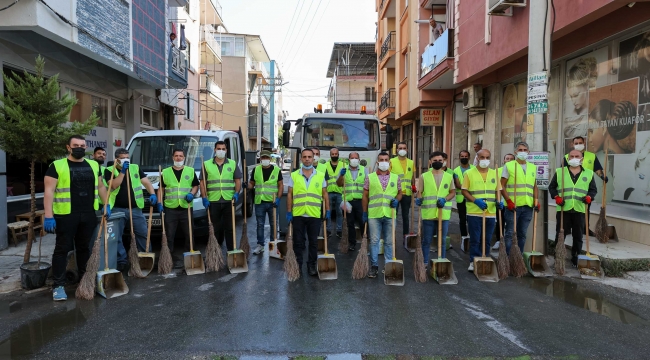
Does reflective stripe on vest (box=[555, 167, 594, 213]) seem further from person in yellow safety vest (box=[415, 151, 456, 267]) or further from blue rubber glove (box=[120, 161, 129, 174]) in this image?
blue rubber glove (box=[120, 161, 129, 174])

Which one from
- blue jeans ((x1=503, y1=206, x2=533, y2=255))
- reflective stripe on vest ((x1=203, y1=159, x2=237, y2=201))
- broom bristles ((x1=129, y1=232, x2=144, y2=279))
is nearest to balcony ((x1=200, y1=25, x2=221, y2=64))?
reflective stripe on vest ((x1=203, y1=159, x2=237, y2=201))

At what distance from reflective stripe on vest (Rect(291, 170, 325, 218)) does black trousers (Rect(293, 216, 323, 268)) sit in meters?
0.09

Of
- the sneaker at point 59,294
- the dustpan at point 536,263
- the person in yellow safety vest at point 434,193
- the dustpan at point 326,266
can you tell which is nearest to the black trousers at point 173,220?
the sneaker at point 59,294

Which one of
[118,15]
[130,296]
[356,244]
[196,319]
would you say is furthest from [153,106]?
[196,319]

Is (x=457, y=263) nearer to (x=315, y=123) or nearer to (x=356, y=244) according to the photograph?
(x=356, y=244)

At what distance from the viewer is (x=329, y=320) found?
15.7 ft

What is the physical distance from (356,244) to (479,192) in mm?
3033

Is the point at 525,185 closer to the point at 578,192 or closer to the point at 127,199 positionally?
the point at 578,192

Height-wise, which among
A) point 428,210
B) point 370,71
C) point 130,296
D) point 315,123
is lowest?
point 130,296

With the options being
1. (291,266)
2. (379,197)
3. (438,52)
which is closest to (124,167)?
(291,266)

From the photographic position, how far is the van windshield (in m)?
9.13

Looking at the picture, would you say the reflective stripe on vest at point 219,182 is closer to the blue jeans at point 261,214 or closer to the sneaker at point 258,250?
the blue jeans at point 261,214

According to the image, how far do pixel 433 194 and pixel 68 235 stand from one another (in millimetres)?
4683

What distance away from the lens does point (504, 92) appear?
14.0m
